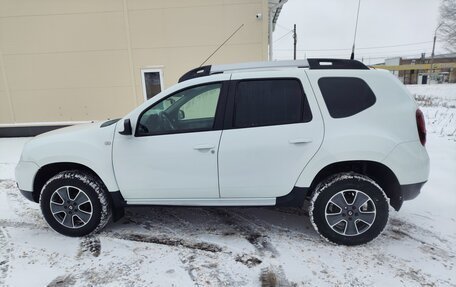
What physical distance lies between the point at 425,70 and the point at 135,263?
6273 centimetres

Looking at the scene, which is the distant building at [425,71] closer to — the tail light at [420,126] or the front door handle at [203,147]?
the tail light at [420,126]

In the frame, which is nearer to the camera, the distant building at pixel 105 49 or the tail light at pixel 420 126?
the tail light at pixel 420 126

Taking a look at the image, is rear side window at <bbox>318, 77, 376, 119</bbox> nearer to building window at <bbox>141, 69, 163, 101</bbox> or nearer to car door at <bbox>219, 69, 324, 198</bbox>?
car door at <bbox>219, 69, 324, 198</bbox>

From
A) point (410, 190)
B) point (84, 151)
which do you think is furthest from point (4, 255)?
point (410, 190)

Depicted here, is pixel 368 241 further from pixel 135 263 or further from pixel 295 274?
pixel 135 263

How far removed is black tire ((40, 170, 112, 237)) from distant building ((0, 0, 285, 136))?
244 inches

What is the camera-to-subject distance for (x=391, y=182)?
318 cm

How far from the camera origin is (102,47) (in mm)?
9203

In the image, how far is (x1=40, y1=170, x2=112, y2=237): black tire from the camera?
3.41 metres

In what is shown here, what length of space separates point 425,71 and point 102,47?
59557 mm

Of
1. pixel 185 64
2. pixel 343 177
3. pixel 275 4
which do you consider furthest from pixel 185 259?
pixel 275 4

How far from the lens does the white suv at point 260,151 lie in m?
3.04

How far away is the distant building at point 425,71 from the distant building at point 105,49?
1705 inches

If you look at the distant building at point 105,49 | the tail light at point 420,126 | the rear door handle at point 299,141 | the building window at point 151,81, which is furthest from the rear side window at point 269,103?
the building window at point 151,81
